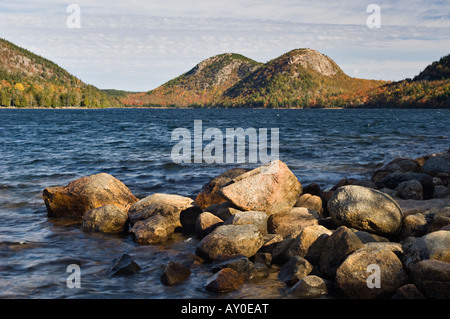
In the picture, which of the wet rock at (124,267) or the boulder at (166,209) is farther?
the boulder at (166,209)

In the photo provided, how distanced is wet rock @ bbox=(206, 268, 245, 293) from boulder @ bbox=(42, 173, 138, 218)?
5860 mm

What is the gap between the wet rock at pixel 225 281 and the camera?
704 centimetres

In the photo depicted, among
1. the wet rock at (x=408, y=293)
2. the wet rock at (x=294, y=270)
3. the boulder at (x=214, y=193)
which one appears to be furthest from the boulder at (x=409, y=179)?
the wet rock at (x=408, y=293)

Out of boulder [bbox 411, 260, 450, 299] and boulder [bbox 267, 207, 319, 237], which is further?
boulder [bbox 267, 207, 319, 237]

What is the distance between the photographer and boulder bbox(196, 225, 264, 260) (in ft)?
27.7

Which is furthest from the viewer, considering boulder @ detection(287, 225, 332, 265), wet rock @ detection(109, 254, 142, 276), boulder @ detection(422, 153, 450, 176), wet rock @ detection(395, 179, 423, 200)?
boulder @ detection(422, 153, 450, 176)

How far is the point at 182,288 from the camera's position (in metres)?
7.20

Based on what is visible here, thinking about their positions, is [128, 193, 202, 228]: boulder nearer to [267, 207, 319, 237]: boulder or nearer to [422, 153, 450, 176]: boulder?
[267, 207, 319, 237]: boulder

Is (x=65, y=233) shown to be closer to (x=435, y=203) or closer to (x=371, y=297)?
(x=371, y=297)

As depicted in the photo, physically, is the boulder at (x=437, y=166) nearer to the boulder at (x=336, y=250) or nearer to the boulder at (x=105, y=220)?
the boulder at (x=336, y=250)

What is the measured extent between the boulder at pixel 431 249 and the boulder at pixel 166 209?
19.4ft

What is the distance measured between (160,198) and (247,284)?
4979mm

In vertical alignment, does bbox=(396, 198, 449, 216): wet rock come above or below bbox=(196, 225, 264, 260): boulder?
above

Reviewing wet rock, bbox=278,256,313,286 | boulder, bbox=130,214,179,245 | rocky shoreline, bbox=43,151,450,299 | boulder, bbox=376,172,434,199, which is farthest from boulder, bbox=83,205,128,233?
boulder, bbox=376,172,434,199
